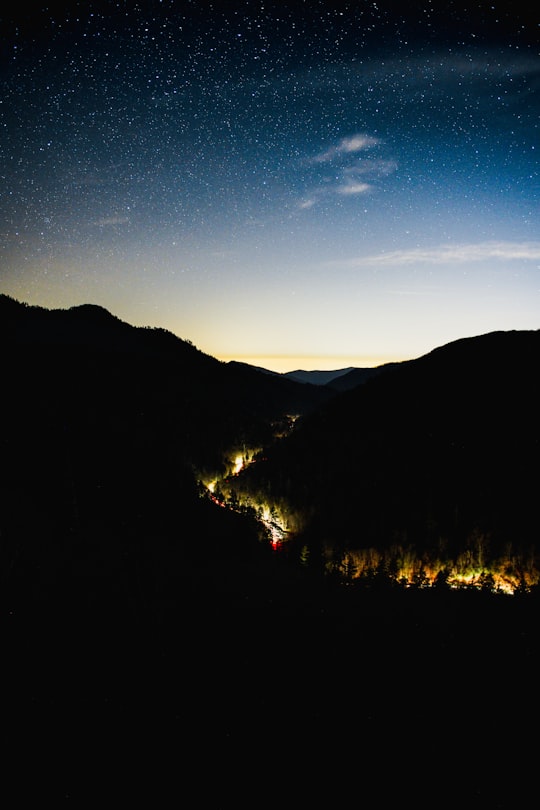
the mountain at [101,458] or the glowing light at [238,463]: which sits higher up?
the mountain at [101,458]

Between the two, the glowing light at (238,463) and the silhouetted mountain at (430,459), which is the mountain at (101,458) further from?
the silhouetted mountain at (430,459)

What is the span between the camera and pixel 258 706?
7379 mm

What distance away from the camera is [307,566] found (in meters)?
27.3

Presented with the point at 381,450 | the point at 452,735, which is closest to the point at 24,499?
the point at 452,735

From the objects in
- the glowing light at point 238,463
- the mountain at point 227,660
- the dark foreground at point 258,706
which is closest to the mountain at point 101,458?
the mountain at point 227,660

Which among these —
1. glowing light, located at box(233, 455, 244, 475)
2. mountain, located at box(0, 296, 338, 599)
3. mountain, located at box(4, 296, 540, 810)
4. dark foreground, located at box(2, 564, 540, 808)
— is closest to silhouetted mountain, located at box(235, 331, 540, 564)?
mountain, located at box(4, 296, 540, 810)

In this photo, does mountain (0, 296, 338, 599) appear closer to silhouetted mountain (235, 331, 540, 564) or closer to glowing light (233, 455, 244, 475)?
glowing light (233, 455, 244, 475)

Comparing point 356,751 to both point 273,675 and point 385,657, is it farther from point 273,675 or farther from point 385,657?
point 385,657

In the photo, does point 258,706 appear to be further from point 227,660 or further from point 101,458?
point 101,458

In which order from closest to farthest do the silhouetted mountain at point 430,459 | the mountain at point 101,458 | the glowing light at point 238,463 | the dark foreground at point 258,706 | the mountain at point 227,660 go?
the dark foreground at point 258,706 < the mountain at point 227,660 < the mountain at point 101,458 < the silhouetted mountain at point 430,459 < the glowing light at point 238,463

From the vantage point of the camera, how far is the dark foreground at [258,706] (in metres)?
5.71

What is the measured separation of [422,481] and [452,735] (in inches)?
1322

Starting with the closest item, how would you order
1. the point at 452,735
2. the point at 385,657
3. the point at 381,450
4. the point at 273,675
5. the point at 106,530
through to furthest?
1. the point at 452,735
2. the point at 273,675
3. the point at 385,657
4. the point at 106,530
5. the point at 381,450

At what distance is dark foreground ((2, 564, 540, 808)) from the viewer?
5711 millimetres
